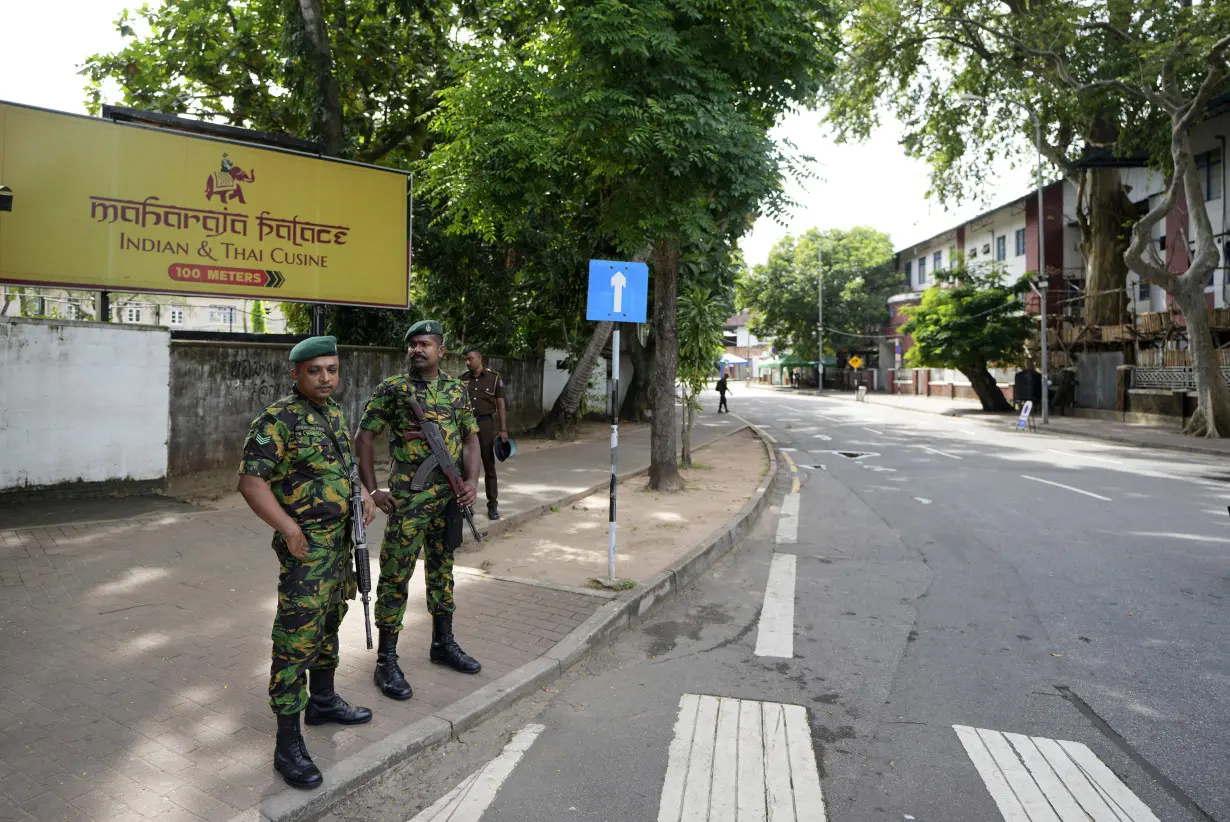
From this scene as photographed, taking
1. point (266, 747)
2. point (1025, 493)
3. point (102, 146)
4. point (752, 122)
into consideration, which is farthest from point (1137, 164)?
point (266, 747)

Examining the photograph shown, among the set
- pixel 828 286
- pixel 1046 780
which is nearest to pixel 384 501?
pixel 1046 780

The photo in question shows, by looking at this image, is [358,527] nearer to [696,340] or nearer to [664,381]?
[664,381]

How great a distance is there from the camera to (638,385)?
24750mm

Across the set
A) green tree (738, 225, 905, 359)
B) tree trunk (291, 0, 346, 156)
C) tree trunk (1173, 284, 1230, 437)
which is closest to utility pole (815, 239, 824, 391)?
green tree (738, 225, 905, 359)

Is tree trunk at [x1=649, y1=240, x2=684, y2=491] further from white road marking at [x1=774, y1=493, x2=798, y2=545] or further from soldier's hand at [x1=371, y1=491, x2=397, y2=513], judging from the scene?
soldier's hand at [x1=371, y1=491, x2=397, y2=513]

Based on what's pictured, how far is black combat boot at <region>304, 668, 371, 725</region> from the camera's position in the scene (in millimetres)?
3588

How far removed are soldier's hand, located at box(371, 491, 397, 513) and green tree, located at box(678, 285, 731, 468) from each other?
371 inches

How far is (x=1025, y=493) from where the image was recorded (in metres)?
10.9

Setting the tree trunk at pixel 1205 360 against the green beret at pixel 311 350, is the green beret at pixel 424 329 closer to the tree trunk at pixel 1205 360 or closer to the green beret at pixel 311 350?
the green beret at pixel 311 350

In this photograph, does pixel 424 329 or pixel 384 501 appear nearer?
pixel 384 501

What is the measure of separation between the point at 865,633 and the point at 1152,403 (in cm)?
2441

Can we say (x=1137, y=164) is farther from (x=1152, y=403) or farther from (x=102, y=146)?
(x=102, y=146)

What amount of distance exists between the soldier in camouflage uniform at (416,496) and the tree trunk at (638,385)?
19485 millimetres

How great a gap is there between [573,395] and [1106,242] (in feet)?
70.1
